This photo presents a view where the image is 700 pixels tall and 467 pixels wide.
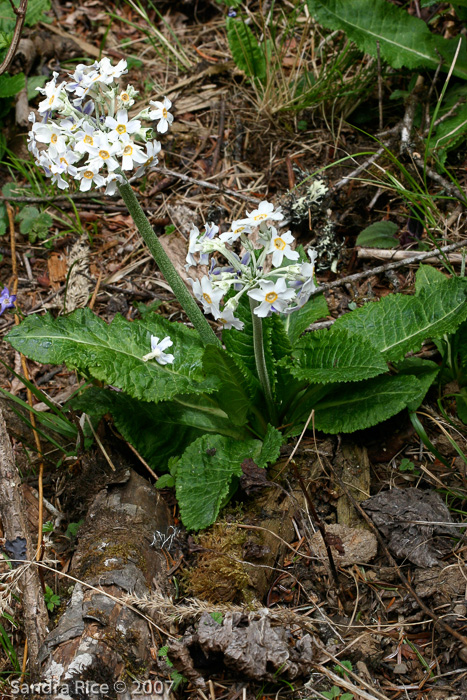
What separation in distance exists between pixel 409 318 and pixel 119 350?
151 cm

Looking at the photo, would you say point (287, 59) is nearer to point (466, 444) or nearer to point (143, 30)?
point (143, 30)

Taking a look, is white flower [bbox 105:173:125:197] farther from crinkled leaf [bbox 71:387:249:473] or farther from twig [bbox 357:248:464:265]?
twig [bbox 357:248:464:265]

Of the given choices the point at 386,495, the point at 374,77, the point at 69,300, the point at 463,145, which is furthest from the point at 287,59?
the point at 386,495

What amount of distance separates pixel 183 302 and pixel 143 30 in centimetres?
317

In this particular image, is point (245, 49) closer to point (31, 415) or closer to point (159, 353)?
point (159, 353)

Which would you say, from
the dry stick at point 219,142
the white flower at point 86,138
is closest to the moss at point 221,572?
the white flower at point 86,138

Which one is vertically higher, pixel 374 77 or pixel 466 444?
pixel 374 77

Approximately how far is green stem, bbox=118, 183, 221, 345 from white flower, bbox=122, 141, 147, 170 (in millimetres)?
183

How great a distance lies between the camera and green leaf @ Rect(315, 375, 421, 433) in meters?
2.73

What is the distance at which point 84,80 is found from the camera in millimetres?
2293

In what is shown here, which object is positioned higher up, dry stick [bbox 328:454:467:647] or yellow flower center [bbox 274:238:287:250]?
A: yellow flower center [bbox 274:238:287:250]

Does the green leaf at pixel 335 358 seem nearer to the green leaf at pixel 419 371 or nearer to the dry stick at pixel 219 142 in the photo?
the green leaf at pixel 419 371

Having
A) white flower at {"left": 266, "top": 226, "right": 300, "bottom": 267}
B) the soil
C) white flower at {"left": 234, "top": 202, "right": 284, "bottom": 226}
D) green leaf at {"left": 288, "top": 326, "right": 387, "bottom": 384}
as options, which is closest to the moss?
the soil

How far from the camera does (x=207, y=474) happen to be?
2.71 metres
